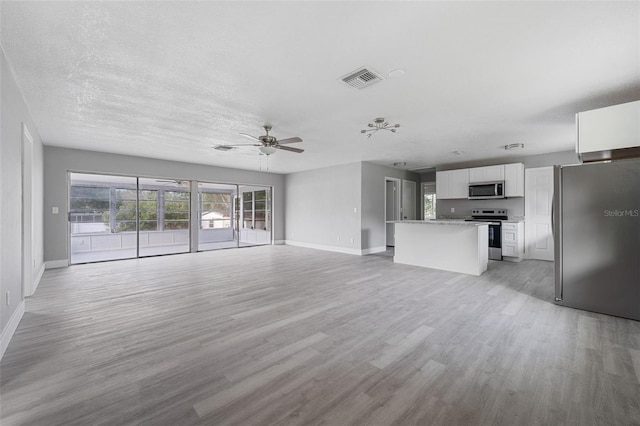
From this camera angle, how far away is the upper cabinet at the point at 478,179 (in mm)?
6477

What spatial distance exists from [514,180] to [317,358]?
6.84m

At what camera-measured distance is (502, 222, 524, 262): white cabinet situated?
625 centimetres

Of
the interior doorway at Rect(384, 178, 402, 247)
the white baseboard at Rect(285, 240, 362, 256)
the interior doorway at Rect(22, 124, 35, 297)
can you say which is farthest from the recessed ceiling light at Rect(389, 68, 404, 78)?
the interior doorway at Rect(384, 178, 402, 247)

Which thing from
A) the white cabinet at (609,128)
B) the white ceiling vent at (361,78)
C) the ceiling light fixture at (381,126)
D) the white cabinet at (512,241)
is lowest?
the white cabinet at (512,241)

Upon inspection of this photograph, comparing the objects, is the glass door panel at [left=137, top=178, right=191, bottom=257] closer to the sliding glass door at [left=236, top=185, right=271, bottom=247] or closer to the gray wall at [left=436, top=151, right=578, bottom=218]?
the sliding glass door at [left=236, top=185, right=271, bottom=247]

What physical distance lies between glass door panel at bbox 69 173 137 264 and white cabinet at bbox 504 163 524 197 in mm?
10181

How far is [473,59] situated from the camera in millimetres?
2410

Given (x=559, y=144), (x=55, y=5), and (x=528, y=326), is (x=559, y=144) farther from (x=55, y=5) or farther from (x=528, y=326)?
(x=55, y=5)

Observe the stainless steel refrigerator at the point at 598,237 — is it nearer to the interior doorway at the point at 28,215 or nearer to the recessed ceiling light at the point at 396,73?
the recessed ceiling light at the point at 396,73

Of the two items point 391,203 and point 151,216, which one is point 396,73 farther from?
point 151,216

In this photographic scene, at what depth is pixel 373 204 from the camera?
25.3 feet

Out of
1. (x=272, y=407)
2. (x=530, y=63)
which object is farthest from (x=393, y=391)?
(x=530, y=63)

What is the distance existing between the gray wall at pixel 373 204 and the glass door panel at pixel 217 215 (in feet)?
17.8

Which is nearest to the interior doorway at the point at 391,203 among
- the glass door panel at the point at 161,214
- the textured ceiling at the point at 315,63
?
the textured ceiling at the point at 315,63
